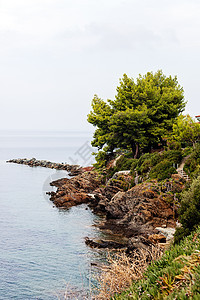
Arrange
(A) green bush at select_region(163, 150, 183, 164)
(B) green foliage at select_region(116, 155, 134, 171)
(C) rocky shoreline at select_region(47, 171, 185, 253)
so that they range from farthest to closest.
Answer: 1. (B) green foliage at select_region(116, 155, 134, 171)
2. (A) green bush at select_region(163, 150, 183, 164)
3. (C) rocky shoreline at select_region(47, 171, 185, 253)

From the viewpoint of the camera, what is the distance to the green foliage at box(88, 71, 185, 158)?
1865 inches

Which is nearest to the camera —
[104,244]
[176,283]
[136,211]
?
[176,283]

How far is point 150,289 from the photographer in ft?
25.1

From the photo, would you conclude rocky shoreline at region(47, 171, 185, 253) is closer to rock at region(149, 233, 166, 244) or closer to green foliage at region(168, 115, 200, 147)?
rock at region(149, 233, 166, 244)

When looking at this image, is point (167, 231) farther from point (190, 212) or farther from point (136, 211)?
point (190, 212)

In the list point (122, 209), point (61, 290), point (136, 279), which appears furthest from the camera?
point (122, 209)

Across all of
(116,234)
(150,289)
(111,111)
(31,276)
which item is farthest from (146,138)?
(150,289)

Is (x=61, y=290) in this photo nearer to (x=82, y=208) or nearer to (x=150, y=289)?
(x=150, y=289)

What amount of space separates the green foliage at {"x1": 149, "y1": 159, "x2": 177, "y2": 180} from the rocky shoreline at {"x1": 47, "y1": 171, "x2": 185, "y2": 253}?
98 centimetres

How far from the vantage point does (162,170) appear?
112ft

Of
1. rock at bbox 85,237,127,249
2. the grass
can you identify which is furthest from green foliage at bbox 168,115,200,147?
the grass

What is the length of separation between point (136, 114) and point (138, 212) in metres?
19.8

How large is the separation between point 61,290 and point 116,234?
10.7 m

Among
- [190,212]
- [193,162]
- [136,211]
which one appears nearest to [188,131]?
[193,162]
